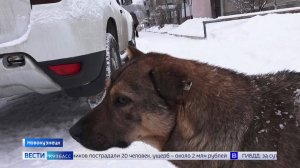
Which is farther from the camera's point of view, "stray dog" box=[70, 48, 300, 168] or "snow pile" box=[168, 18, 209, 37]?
"snow pile" box=[168, 18, 209, 37]

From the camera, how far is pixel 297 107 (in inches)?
92.5

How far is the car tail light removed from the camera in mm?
3908

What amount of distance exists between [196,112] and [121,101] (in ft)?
1.78

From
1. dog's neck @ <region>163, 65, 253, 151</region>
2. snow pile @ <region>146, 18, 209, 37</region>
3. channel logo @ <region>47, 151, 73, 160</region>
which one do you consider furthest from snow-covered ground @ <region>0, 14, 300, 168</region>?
snow pile @ <region>146, 18, 209, 37</region>

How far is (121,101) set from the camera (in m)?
2.64

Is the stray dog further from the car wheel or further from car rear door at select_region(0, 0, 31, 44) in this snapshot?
the car wheel

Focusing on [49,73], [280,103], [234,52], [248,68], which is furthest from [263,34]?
[280,103]

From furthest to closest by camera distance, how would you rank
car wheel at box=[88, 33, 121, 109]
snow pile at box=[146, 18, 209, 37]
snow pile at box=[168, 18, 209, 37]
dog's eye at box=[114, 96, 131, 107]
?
1. snow pile at box=[146, 18, 209, 37]
2. snow pile at box=[168, 18, 209, 37]
3. car wheel at box=[88, 33, 121, 109]
4. dog's eye at box=[114, 96, 131, 107]

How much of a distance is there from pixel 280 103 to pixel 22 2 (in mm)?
2644

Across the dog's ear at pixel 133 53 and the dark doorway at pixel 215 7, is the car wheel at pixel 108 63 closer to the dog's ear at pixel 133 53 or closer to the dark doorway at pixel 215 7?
the dog's ear at pixel 133 53

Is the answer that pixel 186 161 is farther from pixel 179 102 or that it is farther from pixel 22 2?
pixel 22 2

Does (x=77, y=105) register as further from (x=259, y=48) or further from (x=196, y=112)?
(x=259, y=48)

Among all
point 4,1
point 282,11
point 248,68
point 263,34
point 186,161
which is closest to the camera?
point 186,161

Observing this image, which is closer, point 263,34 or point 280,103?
point 280,103
